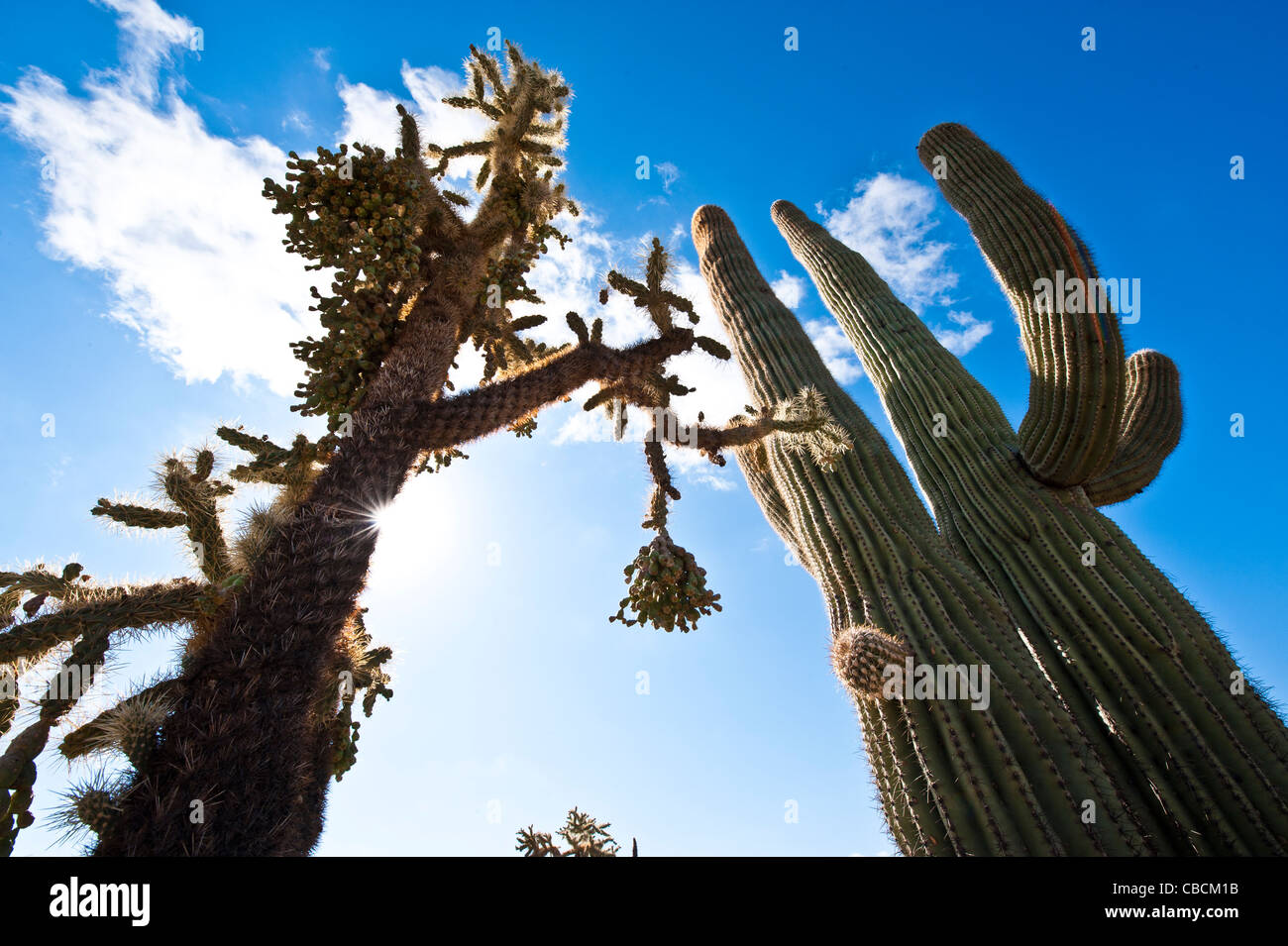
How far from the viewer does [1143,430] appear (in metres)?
6.34

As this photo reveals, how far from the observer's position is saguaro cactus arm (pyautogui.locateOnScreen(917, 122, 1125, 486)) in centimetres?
479

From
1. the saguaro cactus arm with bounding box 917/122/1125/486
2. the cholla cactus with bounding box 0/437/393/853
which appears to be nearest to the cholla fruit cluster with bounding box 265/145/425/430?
the cholla cactus with bounding box 0/437/393/853

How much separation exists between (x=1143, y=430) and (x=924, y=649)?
4.59 metres

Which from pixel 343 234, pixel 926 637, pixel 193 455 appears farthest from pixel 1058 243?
pixel 193 455

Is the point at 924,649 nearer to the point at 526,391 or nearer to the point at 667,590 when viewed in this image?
the point at 667,590

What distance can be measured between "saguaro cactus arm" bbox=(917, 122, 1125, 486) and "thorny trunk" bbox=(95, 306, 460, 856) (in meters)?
5.06

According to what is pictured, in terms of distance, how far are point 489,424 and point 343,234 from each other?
5.43ft

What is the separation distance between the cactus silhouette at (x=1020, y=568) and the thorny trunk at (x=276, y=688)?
9.58 ft

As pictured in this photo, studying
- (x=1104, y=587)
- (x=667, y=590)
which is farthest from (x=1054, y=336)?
(x=667, y=590)

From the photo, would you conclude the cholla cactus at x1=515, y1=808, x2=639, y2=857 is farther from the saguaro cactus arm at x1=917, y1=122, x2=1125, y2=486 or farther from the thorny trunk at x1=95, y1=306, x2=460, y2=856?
the saguaro cactus arm at x1=917, y1=122, x2=1125, y2=486

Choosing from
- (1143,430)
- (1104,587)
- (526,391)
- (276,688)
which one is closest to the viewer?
(276,688)

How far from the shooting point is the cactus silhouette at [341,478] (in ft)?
7.44
